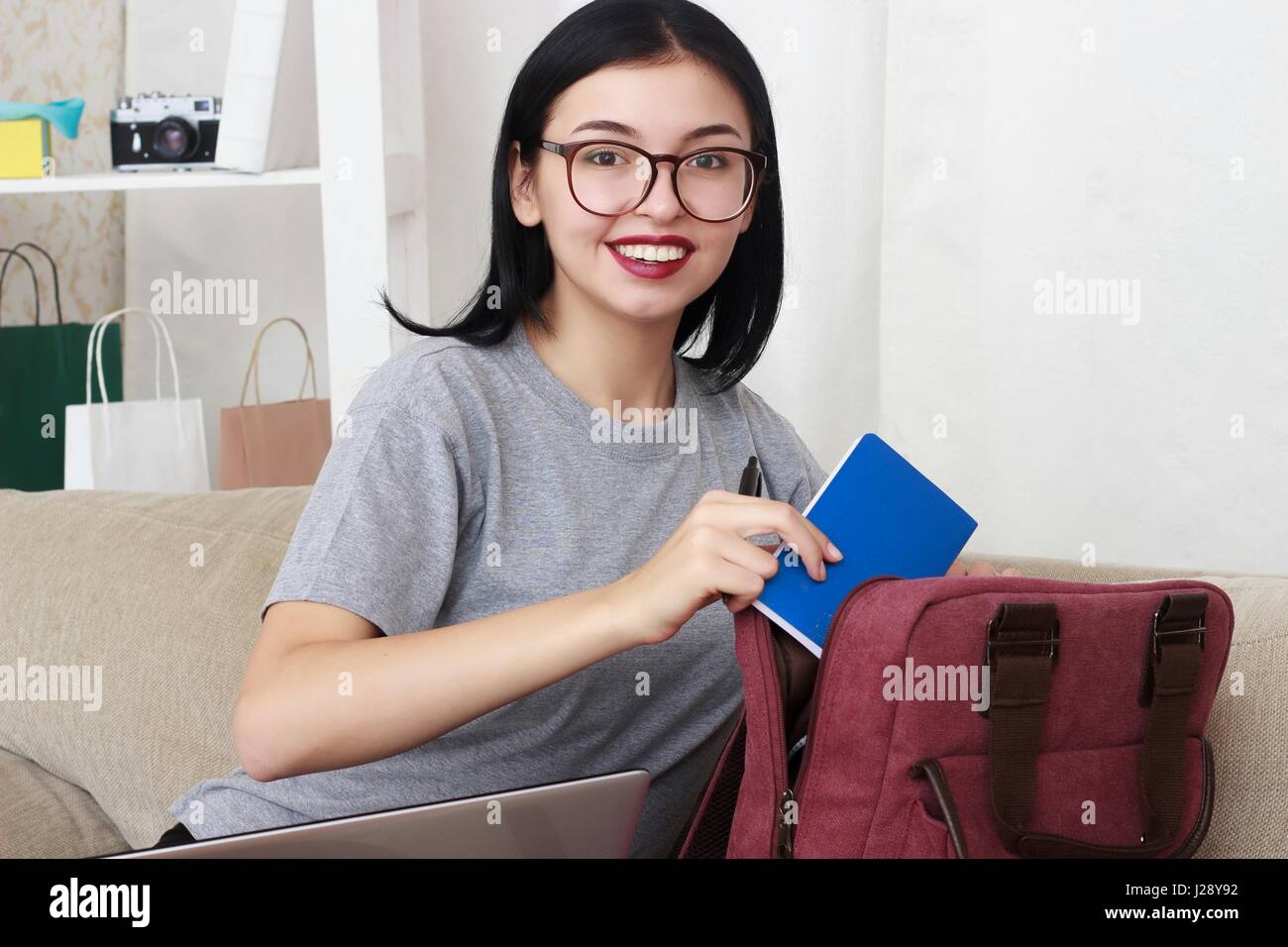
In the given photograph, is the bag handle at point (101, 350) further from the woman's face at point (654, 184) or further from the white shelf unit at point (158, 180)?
the woman's face at point (654, 184)

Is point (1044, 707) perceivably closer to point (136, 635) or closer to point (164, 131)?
point (136, 635)

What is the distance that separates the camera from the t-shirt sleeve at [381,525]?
0.90 meters

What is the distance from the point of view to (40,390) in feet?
6.58

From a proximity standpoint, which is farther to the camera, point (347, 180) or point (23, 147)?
point (23, 147)

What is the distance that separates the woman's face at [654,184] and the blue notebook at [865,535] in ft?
0.89

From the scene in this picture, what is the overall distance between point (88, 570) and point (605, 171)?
2.43 ft

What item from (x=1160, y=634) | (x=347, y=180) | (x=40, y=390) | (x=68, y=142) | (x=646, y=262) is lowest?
(x=1160, y=634)

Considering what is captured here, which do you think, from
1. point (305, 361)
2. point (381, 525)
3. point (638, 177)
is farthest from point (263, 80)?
point (381, 525)

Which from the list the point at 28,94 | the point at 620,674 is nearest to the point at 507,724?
the point at 620,674

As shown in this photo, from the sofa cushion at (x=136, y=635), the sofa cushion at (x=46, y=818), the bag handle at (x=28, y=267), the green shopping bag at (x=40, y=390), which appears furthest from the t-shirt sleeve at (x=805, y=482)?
the bag handle at (x=28, y=267)

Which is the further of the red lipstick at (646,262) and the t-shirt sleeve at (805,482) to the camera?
the t-shirt sleeve at (805,482)

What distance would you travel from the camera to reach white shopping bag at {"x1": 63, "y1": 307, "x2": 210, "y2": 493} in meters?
1.83

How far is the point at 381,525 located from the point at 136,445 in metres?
1.08

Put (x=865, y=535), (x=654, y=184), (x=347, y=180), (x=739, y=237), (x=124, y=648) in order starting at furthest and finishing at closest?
(x=347, y=180) < (x=124, y=648) < (x=739, y=237) < (x=654, y=184) < (x=865, y=535)
